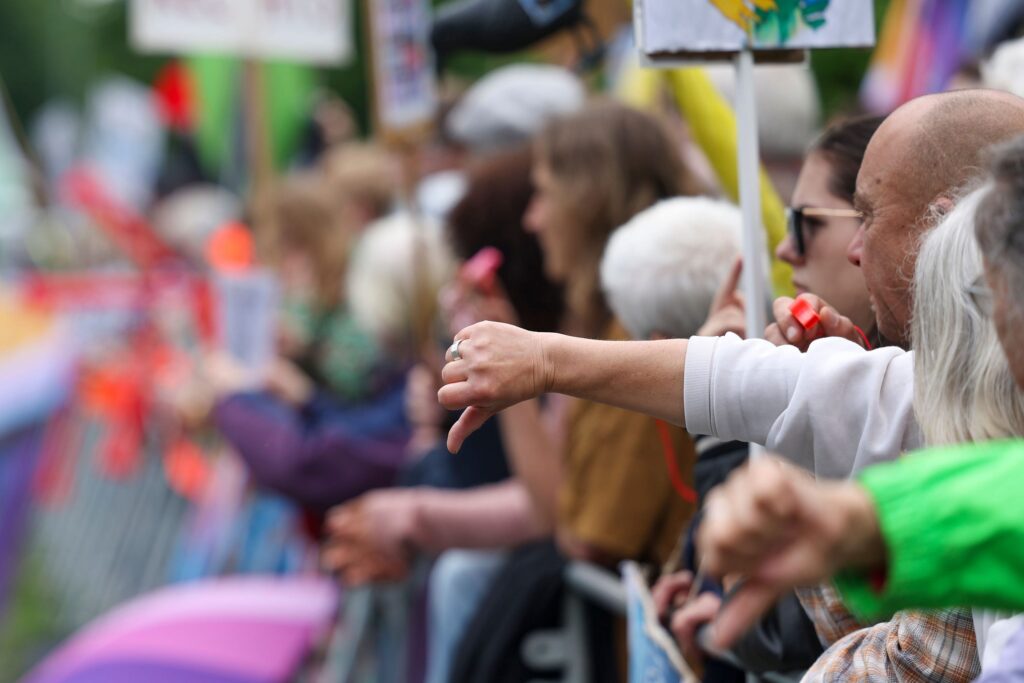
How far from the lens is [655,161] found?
341 cm

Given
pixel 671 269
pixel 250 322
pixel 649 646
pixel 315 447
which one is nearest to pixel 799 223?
pixel 671 269

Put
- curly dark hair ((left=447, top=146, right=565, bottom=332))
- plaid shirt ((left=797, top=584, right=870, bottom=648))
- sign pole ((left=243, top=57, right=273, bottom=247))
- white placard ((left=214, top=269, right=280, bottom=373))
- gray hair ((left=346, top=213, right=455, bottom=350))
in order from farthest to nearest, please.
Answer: sign pole ((left=243, top=57, right=273, bottom=247)) < white placard ((left=214, top=269, right=280, bottom=373)) < gray hair ((left=346, top=213, right=455, bottom=350)) < curly dark hair ((left=447, top=146, right=565, bottom=332)) < plaid shirt ((left=797, top=584, right=870, bottom=648))

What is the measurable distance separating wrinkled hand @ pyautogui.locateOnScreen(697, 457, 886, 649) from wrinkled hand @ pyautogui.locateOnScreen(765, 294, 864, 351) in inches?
33.5

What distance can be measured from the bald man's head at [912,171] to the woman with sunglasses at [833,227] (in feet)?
1.02

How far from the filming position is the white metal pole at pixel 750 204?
7.74 ft

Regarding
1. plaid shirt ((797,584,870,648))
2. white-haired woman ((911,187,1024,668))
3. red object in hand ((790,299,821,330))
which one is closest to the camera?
white-haired woman ((911,187,1024,668))

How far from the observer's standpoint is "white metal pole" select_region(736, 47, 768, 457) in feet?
7.74

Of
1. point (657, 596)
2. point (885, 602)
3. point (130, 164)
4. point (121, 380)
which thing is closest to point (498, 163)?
point (657, 596)

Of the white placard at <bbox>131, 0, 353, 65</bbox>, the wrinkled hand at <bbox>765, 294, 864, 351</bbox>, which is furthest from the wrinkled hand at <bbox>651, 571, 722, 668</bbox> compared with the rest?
the white placard at <bbox>131, 0, 353, 65</bbox>

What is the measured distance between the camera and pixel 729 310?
2.53 meters

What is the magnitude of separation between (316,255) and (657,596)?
12.0 ft

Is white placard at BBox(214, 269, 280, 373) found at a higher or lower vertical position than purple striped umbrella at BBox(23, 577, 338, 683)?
higher

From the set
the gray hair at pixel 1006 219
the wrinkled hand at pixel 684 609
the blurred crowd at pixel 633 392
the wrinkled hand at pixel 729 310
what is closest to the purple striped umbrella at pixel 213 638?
the blurred crowd at pixel 633 392

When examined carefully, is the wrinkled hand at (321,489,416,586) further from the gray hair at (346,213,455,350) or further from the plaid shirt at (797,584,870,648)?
the plaid shirt at (797,584,870,648)
